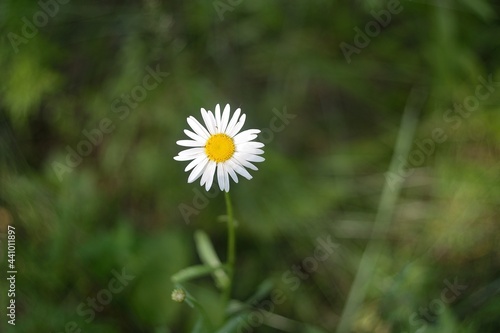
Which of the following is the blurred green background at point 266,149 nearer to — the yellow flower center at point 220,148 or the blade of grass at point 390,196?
the blade of grass at point 390,196

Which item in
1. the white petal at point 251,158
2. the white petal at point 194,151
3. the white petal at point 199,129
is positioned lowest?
the white petal at point 251,158

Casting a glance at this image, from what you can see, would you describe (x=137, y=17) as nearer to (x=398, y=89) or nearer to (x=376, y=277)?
(x=398, y=89)

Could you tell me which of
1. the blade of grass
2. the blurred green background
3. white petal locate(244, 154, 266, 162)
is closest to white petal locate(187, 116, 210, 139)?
white petal locate(244, 154, 266, 162)

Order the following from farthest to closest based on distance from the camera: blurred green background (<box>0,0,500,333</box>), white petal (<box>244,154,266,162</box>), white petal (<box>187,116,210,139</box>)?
blurred green background (<box>0,0,500,333</box>), white petal (<box>187,116,210,139</box>), white petal (<box>244,154,266,162</box>)

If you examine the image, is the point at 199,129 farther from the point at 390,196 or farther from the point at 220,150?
the point at 390,196

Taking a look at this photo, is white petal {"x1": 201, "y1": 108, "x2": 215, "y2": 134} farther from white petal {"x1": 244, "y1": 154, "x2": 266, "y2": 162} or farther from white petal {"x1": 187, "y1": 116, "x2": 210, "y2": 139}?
white petal {"x1": 244, "y1": 154, "x2": 266, "y2": 162}

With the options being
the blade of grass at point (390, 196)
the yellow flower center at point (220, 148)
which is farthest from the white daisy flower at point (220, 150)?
the blade of grass at point (390, 196)
